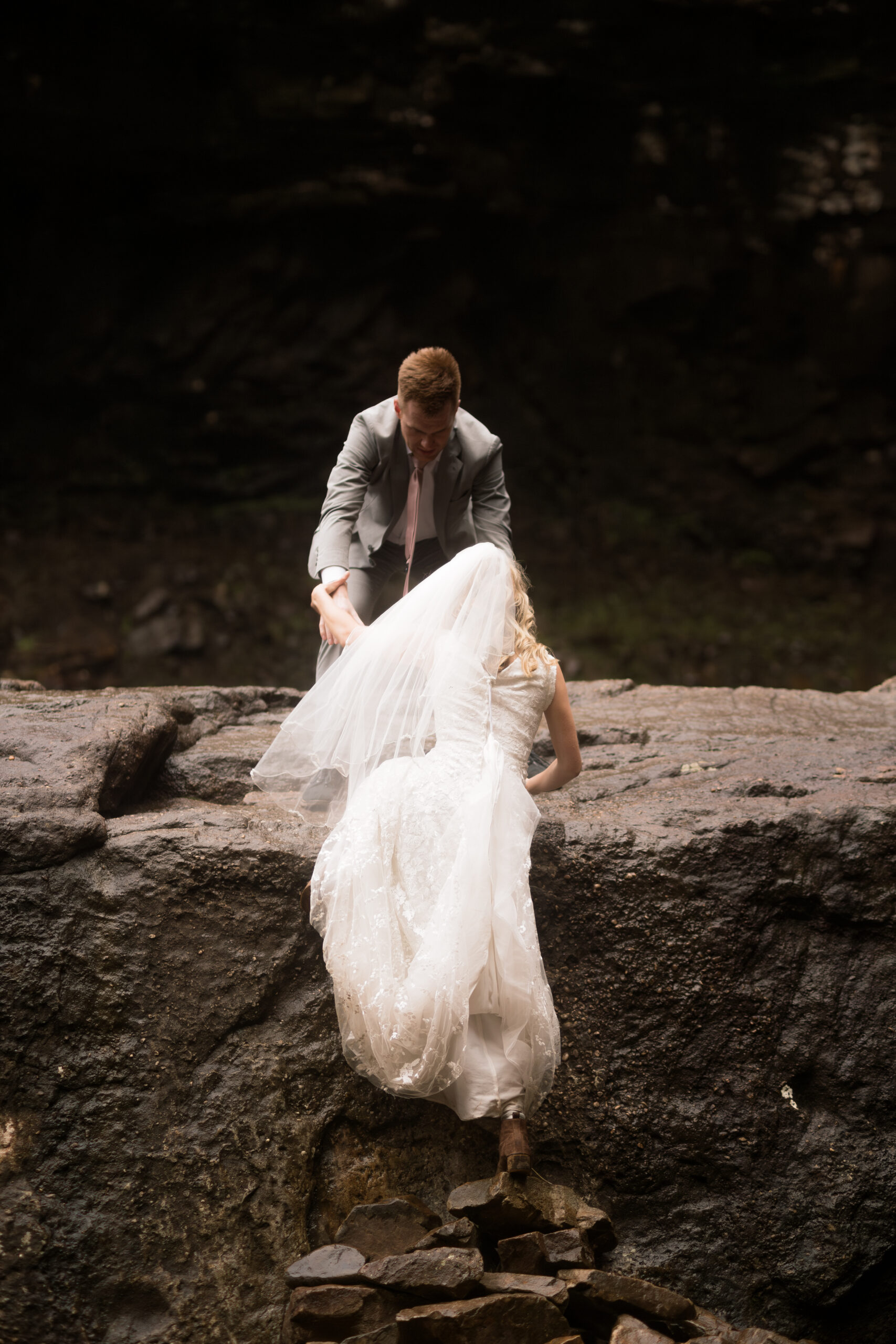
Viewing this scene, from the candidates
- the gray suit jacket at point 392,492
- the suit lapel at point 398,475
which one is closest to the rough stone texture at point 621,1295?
the gray suit jacket at point 392,492

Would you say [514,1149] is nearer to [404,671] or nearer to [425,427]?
[404,671]

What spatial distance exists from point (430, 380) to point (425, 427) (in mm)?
162

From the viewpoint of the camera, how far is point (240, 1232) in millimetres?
2725

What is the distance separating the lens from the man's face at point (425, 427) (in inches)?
128

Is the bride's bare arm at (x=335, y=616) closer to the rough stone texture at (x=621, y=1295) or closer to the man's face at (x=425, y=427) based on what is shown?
the man's face at (x=425, y=427)

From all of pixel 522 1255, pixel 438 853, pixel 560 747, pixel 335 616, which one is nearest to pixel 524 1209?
pixel 522 1255

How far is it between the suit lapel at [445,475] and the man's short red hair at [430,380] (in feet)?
1.34

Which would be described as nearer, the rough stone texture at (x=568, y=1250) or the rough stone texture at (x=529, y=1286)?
the rough stone texture at (x=529, y=1286)

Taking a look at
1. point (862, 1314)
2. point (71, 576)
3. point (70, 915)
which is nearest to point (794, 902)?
point (862, 1314)

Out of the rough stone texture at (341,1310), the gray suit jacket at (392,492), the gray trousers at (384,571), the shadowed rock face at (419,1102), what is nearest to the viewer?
the rough stone texture at (341,1310)

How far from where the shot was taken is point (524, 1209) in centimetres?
257

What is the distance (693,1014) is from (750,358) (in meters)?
10.1

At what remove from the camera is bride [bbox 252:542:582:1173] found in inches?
101

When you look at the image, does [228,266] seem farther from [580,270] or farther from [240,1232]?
[240,1232]
